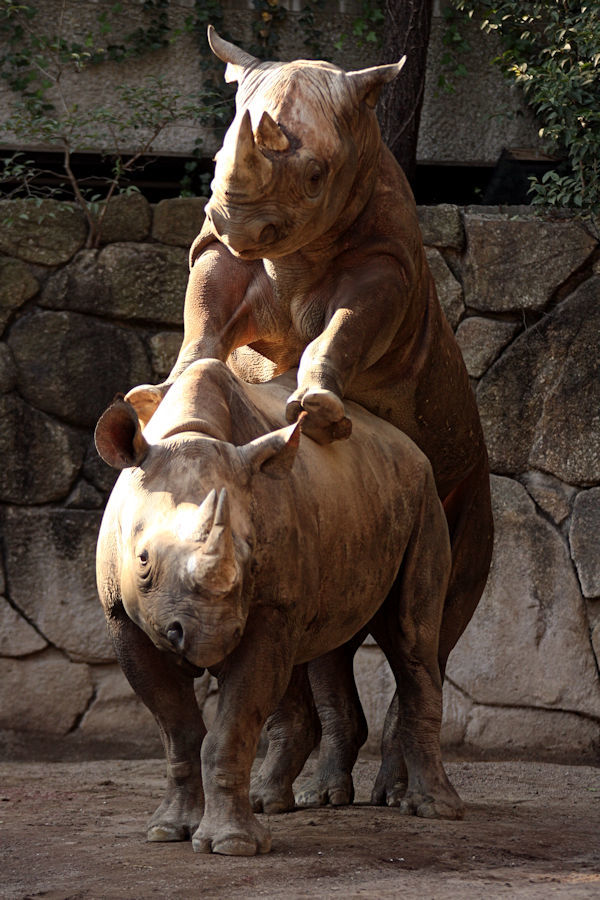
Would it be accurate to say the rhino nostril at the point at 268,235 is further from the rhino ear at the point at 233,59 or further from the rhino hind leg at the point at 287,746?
the rhino hind leg at the point at 287,746

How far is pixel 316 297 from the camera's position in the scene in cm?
458

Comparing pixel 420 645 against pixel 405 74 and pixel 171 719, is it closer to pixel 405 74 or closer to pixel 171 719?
pixel 171 719

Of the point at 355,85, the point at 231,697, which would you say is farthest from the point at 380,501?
the point at 355,85

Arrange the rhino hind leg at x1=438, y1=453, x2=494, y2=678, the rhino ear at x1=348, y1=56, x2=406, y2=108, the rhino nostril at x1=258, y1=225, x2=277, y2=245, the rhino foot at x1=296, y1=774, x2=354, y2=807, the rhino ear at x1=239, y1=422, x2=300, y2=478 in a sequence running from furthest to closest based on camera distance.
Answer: the rhino hind leg at x1=438, y1=453, x2=494, y2=678
the rhino foot at x1=296, y1=774, x2=354, y2=807
the rhino ear at x1=348, y1=56, x2=406, y2=108
the rhino nostril at x1=258, y1=225, x2=277, y2=245
the rhino ear at x1=239, y1=422, x2=300, y2=478

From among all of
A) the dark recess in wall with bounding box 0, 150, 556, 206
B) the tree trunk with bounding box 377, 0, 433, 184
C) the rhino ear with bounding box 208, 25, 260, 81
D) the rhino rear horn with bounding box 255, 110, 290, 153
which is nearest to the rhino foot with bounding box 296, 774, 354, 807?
the rhino rear horn with bounding box 255, 110, 290, 153

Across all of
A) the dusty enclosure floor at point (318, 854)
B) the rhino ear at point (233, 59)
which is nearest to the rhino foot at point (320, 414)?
the rhino ear at point (233, 59)

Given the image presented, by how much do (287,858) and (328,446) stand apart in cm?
120

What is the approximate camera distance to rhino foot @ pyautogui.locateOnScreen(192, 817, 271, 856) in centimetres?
366

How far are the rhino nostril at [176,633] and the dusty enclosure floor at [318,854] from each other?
546 millimetres

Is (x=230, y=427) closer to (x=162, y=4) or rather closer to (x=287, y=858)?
(x=287, y=858)

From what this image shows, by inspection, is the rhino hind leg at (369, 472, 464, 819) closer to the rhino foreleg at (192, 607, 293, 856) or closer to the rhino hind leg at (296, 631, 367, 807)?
the rhino hind leg at (296, 631, 367, 807)

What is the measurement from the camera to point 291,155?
13.3ft

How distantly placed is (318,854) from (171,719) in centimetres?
54

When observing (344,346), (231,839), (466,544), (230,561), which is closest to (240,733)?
(231,839)
